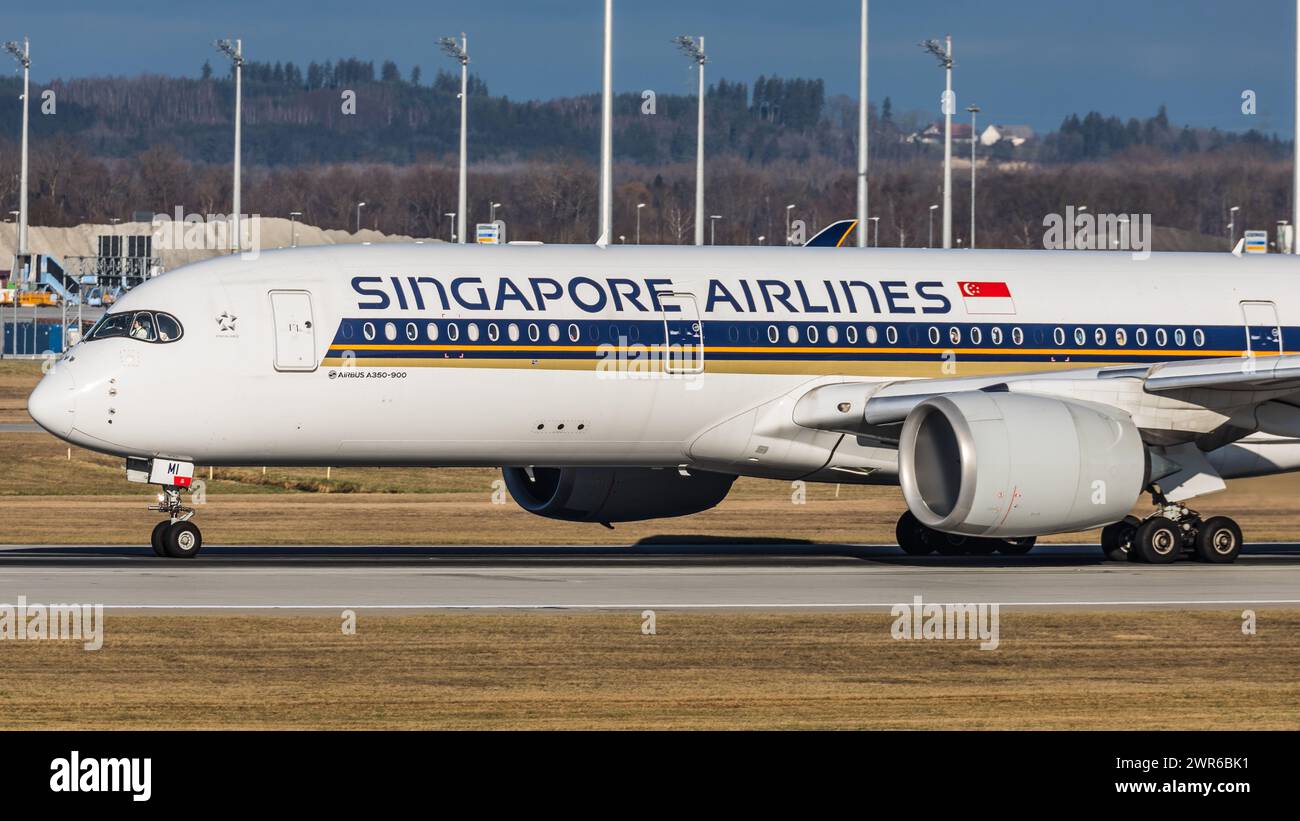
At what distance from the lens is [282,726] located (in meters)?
14.3

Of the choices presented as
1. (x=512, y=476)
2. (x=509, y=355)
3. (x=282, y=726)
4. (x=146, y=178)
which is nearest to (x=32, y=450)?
(x=512, y=476)

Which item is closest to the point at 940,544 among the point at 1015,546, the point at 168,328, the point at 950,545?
the point at 950,545

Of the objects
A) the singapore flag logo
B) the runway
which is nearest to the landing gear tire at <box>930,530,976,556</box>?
the runway

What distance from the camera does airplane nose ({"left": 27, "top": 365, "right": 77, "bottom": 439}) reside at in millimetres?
24750

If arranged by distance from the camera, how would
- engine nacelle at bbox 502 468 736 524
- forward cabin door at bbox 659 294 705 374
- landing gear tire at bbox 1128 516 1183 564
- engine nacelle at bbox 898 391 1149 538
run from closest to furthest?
1. engine nacelle at bbox 898 391 1149 538
2. forward cabin door at bbox 659 294 705 374
3. landing gear tire at bbox 1128 516 1183 564
4. engine nacelle at bbox 502 468 736 524

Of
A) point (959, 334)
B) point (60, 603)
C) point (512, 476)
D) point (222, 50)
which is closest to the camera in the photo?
point (60, 603)

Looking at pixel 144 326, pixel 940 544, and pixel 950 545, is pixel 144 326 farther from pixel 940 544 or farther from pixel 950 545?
pixel 950 545

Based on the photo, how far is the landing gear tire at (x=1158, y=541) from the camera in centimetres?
2742

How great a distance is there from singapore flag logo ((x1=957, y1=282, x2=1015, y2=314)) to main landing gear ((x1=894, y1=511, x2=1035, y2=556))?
338 cm

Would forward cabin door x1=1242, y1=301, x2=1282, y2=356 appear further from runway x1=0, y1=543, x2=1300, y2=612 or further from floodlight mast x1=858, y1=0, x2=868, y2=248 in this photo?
floodlight mast x1=858, y1=0, x2=868, y2=248

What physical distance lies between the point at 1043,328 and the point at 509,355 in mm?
7965

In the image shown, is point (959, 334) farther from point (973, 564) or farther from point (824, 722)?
point (824, 722)

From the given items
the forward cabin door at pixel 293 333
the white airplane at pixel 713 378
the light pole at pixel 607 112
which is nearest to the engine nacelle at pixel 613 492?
the white airplane at pixel 713 378

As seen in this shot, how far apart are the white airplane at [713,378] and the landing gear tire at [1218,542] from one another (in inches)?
1.4
